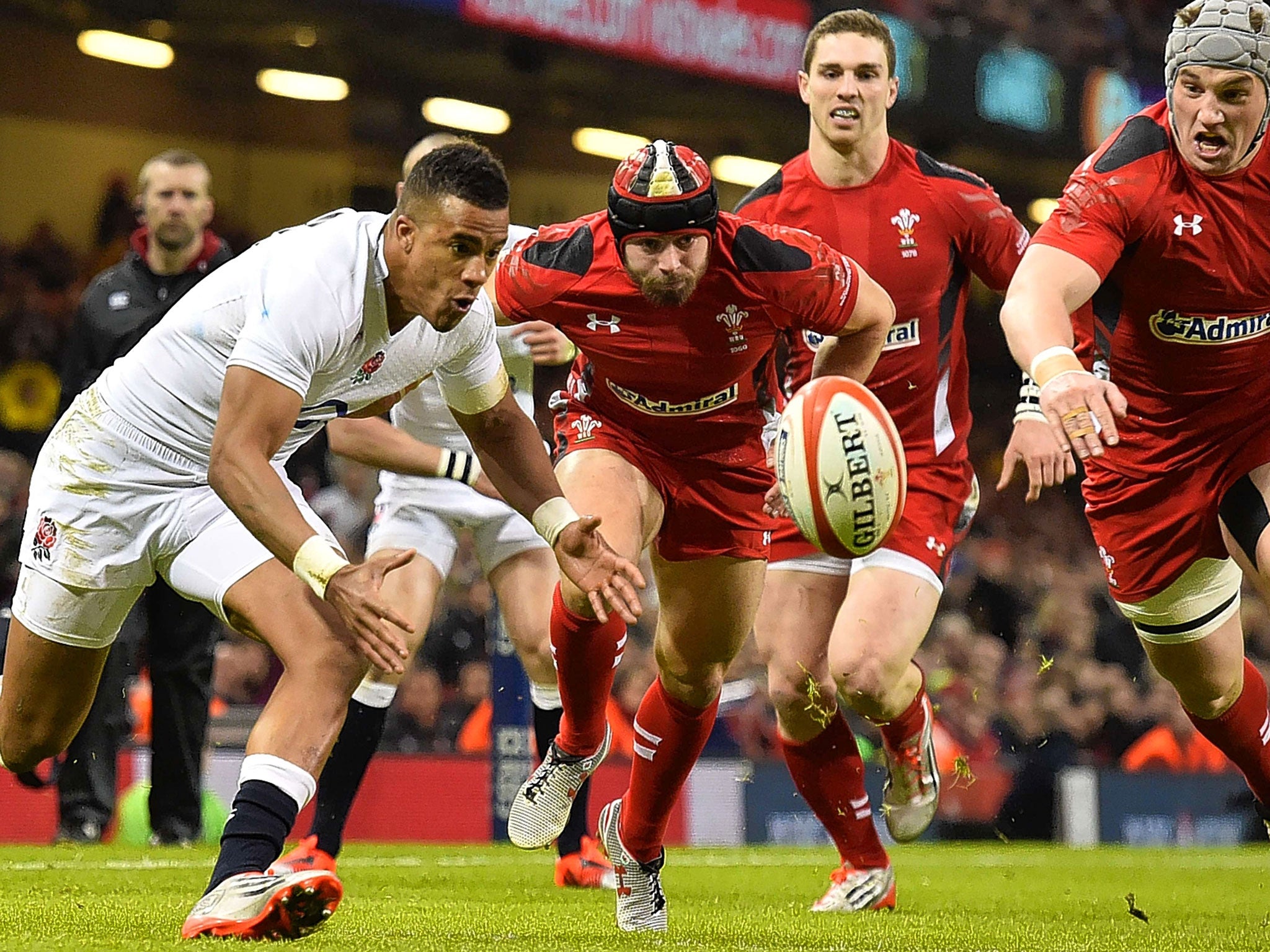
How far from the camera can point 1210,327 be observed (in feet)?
18.1

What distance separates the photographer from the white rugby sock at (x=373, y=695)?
725 cm

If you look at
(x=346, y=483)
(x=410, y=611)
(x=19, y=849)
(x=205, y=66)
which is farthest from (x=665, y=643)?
(x=205, y=66)

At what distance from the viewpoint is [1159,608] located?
591 centimetres

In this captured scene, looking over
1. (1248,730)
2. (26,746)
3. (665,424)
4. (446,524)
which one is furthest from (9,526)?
(1248,730)

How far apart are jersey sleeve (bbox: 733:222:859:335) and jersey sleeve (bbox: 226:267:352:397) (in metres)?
1.61

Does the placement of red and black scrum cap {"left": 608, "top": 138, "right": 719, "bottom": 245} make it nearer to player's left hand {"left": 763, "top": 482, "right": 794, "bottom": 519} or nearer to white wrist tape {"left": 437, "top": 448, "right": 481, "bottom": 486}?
player's left hand {"left": 763, "top": 482, "right": 794, "bottom": 519}

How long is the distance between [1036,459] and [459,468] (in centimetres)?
302

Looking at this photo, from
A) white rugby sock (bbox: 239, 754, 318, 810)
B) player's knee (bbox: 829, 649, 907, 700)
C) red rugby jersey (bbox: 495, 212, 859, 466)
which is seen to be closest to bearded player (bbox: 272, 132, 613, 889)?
red rugby jersey (bbox: 495, 212, 859, 466)

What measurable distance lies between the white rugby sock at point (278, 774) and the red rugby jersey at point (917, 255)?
292 cm

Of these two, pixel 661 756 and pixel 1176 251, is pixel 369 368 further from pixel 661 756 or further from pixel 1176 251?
pixel 1176 251

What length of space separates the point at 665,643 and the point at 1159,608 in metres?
1.64

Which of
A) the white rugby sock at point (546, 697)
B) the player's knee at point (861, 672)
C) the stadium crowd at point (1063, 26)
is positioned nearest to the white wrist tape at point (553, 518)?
the player's knee at point (861, 672)

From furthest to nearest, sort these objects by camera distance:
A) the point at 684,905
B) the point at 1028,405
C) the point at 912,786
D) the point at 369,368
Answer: the point at 912,786 → the point at 684,905 → the point at 1028,405 → the point at 369,368

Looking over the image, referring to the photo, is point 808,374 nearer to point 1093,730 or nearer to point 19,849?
point 19,849
